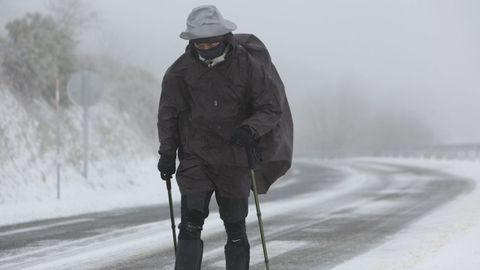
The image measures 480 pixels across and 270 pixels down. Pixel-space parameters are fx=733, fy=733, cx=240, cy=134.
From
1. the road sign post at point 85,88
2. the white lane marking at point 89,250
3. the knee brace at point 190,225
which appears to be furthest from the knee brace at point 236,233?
the road sign post at point 85,88

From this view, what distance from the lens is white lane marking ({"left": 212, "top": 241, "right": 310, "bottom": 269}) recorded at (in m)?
7.00

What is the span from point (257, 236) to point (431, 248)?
2.17 m

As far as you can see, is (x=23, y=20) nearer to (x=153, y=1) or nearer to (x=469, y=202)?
(x=469, y=202)

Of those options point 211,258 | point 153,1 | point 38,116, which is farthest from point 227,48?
point 153,1

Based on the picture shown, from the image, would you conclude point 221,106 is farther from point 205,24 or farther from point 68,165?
point 68,165

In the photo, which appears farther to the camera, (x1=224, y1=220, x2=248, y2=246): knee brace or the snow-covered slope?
the snow-covered slope

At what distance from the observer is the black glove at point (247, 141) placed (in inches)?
180

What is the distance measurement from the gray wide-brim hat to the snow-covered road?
274cm

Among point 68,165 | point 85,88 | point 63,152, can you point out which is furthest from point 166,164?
point 63,152

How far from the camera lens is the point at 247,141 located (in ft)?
15.1

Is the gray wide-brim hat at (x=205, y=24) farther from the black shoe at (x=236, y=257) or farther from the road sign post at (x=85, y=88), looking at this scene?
the road sign post at (x=85, y=88)

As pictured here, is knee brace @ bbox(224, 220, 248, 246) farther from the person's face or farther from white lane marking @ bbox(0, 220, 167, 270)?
white lane marking @ bbox(0, 220, 167, 270)

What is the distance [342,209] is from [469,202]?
247 centimetres

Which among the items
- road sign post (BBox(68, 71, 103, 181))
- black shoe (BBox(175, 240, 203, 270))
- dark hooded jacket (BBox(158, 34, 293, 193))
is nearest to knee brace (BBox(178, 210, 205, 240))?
black shoe (BBox(175, 240, 203, 270))
